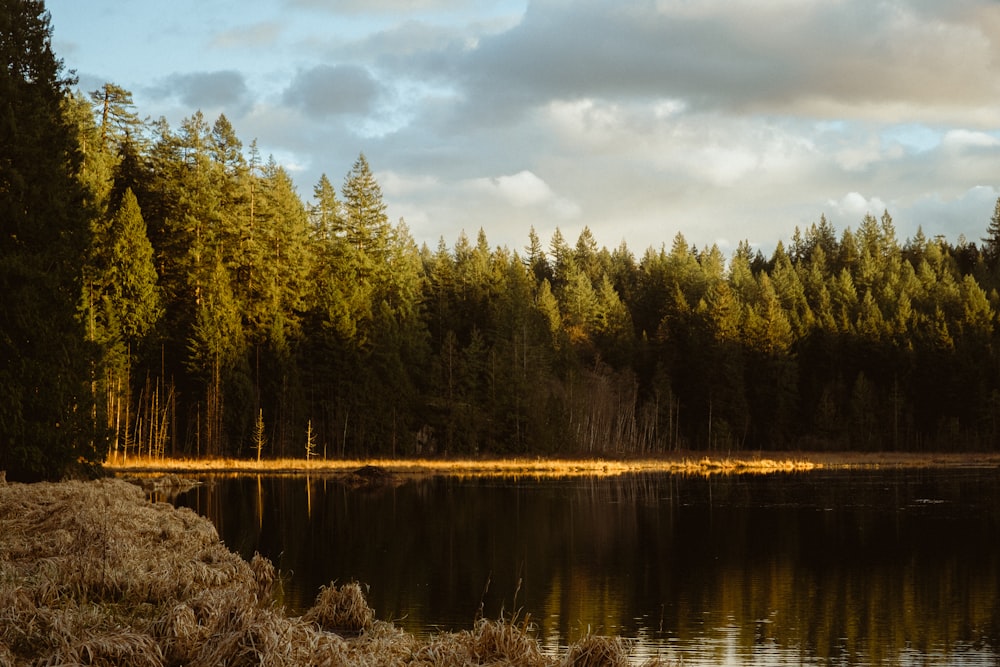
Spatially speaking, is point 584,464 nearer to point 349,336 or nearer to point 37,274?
point 349,336

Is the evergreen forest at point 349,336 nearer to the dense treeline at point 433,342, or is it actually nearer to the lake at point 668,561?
the dense treeline at point 433,342

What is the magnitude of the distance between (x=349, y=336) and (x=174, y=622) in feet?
187

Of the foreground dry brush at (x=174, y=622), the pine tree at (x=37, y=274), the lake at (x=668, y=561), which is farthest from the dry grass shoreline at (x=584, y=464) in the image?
the foreground dry brush at (x=174, y=622)

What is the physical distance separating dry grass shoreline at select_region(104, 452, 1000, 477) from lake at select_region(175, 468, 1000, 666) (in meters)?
8.07

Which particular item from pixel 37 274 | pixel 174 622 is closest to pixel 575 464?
pixel 37 274

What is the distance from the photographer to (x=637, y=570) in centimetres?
2453

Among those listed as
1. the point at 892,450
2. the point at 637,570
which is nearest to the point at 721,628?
the point at 637,570

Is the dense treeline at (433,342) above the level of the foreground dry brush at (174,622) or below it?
above

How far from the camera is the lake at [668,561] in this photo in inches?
683

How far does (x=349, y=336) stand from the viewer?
218 feet

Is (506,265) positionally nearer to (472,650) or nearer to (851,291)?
(851,291)

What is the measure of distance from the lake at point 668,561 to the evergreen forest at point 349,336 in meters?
9.37

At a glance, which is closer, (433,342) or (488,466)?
(488,466)

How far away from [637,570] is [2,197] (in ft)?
65.3
